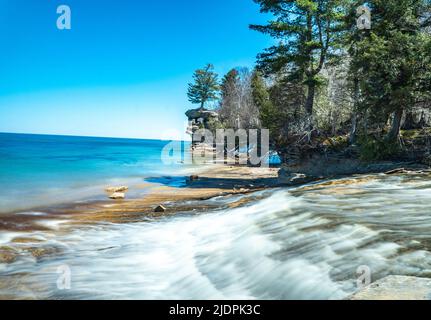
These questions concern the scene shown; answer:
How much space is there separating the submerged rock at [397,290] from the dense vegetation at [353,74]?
12050 millimetres

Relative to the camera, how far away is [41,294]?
5.69 meters

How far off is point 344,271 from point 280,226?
2.87 metres

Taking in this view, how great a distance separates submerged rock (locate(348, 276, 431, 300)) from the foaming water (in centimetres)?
88

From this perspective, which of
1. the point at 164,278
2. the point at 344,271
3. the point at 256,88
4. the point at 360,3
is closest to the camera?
the point at 344,271

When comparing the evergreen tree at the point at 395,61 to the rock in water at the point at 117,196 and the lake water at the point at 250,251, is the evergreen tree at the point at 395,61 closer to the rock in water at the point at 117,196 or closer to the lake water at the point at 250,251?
the lake water at the point at 250,251

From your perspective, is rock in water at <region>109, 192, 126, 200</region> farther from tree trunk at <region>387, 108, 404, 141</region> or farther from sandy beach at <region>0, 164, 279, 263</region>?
tree trunk at <region>387, 108, 404, 141</region>

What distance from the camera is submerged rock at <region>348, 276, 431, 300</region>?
10.5 feet

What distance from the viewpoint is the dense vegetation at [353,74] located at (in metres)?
14.0

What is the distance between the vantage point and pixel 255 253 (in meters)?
6.50

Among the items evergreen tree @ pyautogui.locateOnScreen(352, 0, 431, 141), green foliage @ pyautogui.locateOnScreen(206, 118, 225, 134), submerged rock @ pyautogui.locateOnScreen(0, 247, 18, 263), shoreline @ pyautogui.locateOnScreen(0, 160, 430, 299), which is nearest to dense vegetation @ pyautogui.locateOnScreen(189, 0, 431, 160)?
evergreen tree @ pyautogui.locateOnScreen(352, 0, 431, 141)

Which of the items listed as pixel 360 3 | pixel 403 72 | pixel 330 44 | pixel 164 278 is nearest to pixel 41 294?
pixel 164 278

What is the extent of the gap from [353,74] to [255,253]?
1353cm

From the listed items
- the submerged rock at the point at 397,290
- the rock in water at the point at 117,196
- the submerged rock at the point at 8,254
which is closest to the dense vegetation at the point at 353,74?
the rock in water at the point at 117,196

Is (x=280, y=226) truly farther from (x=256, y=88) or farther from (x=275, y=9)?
(x=256, y=88)
